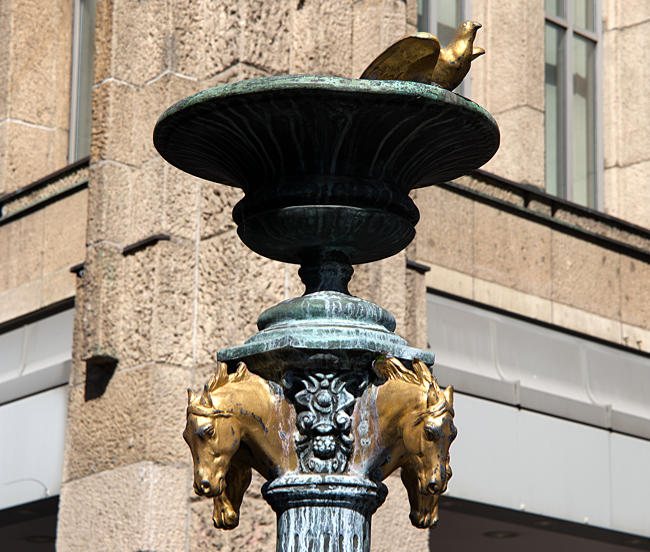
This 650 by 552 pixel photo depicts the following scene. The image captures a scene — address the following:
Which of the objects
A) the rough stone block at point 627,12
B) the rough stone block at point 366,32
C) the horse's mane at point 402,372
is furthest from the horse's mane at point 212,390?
the rough stone block at point 627,12

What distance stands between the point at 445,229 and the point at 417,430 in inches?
239

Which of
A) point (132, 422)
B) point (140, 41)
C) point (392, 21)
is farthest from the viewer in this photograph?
point (392, 21)

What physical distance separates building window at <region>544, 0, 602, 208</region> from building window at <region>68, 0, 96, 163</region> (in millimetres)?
3812

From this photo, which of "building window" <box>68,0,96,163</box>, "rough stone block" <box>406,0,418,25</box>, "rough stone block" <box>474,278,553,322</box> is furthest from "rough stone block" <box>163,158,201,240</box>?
"building window" <box>68,0,96,163</box>

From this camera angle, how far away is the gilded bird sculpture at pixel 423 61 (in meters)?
4.88

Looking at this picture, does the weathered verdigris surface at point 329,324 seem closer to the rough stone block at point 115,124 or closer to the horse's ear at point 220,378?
the horse's ear at point 220,378

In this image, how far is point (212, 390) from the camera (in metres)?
4.68

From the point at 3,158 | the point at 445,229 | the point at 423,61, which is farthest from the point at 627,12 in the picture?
the point at 423,61

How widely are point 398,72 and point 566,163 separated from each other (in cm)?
824

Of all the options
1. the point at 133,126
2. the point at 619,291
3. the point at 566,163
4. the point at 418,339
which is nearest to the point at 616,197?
the point at 566,163

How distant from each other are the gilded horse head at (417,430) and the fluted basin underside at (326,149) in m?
0.50

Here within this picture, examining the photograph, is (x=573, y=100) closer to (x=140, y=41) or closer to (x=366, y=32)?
(x=366, y=32)

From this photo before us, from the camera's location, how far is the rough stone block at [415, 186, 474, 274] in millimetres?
10367

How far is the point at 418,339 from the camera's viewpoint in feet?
31.9
